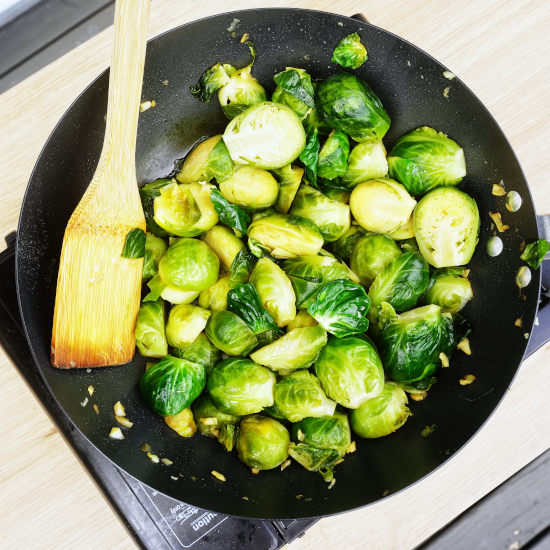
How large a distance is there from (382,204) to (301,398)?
1.86ft

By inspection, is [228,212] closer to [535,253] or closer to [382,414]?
[382,414]

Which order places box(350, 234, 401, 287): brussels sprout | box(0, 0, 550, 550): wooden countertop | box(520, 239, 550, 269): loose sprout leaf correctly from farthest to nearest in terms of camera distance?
1. box(0, 0, 550, 550): wooden countertop
2. box(350, 234, 401, 287): brussels sprout
3. box(520, 239, 550, 269): loose sprout leaf

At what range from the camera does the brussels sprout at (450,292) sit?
1.56 meters

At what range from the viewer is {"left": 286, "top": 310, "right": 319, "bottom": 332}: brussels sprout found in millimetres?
1550

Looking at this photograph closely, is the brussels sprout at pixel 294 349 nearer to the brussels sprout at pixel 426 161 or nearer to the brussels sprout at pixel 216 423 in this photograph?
the brussels sprout at pixel 216 423

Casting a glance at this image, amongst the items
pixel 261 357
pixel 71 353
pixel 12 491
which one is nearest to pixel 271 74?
pixel 261 357

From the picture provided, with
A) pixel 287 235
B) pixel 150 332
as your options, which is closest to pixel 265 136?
pixel 287 235

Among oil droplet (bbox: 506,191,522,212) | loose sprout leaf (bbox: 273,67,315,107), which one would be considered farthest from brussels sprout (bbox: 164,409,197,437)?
oil droplet (bbox: 506,191,522,212)

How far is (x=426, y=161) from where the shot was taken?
153cm

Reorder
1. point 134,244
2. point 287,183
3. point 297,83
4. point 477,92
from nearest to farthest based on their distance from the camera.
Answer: point 134,244 → point 297,83 → point 287,183 → point 477,92

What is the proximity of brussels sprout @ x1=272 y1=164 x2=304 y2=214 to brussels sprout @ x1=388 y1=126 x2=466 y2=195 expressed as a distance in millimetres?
272

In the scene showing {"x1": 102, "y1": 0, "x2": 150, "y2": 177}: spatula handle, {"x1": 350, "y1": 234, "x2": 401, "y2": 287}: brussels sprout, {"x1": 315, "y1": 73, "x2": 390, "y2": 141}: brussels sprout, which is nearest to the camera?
{"x1": 102, "y1": 0, "x2": 150, "y2": 177}: spatula handle

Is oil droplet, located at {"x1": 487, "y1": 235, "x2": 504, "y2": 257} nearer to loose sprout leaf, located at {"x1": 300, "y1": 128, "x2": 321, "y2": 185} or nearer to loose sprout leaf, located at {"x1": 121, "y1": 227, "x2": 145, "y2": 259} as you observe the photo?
loose sprout leaf, located at {"x1": 300, "y1": 128, "x2": 321, "y2": 185}

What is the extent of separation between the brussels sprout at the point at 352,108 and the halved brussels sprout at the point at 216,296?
53 cm
